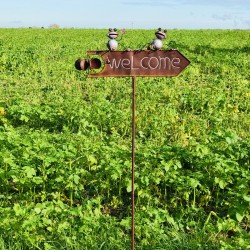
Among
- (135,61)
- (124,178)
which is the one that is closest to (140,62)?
(135,61)

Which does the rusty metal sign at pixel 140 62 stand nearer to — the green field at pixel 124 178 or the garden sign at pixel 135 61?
the garden sign at pixel 135 61

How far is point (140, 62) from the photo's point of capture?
11.9 ft

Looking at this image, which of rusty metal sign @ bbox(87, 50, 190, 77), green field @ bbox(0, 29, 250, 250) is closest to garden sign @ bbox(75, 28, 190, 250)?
rusty metal sign @ bbox(87, 50, 190, 77)

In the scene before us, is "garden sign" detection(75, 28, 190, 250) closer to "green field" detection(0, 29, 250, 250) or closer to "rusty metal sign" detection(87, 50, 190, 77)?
"rusty metal sign" detection(87, 50, 190, 77)

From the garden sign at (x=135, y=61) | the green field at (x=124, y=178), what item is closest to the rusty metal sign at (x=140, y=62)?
the garden sign at (x=135, y=61)

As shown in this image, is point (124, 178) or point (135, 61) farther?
point (124, 178)

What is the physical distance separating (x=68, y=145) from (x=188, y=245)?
2.77 meters

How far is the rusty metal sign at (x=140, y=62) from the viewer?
3.62m

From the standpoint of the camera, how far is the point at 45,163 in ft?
17.4

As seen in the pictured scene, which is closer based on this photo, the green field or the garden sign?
the garden sign

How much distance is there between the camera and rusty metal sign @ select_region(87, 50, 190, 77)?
3.62 metres

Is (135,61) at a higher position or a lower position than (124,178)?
higher

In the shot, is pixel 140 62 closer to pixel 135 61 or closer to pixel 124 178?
pixel 135 61

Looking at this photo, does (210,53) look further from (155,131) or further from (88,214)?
(88,214)
